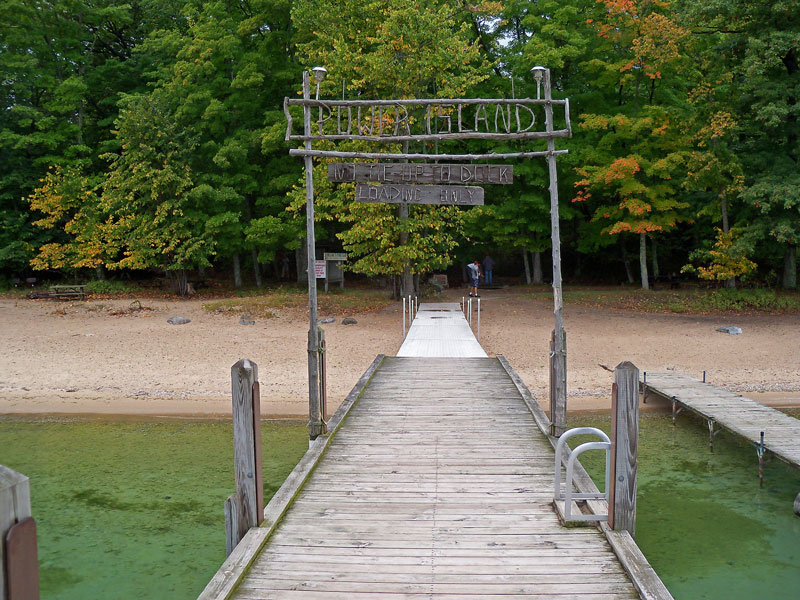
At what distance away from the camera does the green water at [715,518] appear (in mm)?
5352

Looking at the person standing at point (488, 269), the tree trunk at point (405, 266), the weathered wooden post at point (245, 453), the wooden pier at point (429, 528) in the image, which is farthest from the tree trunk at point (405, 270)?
the weathered wooden post at point (245, 453)

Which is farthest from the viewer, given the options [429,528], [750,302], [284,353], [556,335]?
[750,302]

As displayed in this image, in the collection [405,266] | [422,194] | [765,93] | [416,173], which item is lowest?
[405,266]

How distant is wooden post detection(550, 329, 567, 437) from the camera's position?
6.67 metres

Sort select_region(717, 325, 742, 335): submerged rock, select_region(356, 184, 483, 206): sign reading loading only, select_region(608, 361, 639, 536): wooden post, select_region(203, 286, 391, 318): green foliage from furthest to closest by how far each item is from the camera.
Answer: select_region(203, 286, 391, 318): green foliage, select_region(717, 325, 742, 335): submerged rock, select_region(356, 184, 483, 206): sign reading loading only, select_region(608, 361, 639, 536): wooden post

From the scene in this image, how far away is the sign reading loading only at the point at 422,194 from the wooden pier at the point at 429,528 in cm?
249

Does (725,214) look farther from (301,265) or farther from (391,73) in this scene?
(301,265)

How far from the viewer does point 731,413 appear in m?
8.69

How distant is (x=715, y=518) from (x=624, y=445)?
9.94ft

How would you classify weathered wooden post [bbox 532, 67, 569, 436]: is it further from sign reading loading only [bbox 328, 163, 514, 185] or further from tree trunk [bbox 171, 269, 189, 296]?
tree trunk [bbox 171, 269, 189, 296]

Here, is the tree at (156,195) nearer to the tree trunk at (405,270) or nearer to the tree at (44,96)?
the tree at (44,96)

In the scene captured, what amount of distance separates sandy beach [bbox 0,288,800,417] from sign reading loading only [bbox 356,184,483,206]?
177 inches

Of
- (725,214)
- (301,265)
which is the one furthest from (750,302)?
(301,265)

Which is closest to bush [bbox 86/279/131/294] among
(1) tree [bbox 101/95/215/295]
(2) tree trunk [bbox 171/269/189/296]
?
(1) tree [bbox 101/95/215/295]
